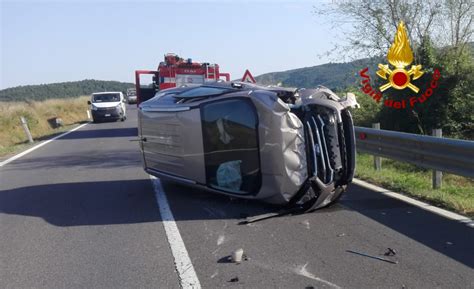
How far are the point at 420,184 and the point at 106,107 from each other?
23.6 meters

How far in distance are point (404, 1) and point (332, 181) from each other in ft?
35.6

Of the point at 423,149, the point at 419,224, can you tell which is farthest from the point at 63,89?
the point at 419,224

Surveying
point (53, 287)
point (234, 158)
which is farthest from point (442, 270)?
point (53, 287)

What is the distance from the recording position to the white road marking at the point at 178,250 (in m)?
4.27

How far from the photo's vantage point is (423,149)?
764 centimetres

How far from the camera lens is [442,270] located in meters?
4.41

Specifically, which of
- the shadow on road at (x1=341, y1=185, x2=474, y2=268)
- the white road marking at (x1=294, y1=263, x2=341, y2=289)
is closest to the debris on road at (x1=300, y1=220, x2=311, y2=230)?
the shadow on road at (x1=341, y1=185, x2=474, y2=268)

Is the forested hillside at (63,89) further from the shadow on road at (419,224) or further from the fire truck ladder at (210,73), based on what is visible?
the shadow on road at (419,224)

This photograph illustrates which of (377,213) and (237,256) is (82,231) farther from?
(377,213)

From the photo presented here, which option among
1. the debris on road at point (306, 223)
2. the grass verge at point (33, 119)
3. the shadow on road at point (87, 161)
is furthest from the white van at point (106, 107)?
the debris on road at point (306, 223)

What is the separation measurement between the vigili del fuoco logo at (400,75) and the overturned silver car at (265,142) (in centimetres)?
771

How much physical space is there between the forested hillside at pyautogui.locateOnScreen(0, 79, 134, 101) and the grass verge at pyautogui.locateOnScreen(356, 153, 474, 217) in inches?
2870

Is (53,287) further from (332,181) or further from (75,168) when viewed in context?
(75,168)

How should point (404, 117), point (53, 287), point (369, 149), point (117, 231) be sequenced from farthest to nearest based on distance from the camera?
1. point (404, 117)
2. point (369, 149)
3. point (117, 231)
4. point (53, 287)
